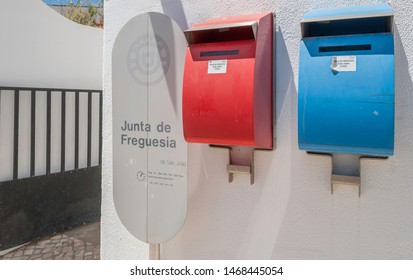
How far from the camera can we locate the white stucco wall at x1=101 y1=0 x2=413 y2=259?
4.72 ft

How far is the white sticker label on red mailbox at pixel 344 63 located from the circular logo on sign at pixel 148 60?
2.76 feet

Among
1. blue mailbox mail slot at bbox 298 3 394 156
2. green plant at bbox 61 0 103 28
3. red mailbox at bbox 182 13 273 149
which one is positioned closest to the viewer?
blue mailbox mail slot at bbox 298 3 394 156

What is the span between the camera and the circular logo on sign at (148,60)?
5.57 ft

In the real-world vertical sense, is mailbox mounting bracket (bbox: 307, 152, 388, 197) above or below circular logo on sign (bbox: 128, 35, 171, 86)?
below

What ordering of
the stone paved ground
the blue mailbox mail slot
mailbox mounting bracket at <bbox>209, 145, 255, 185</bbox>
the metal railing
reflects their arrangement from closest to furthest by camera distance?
the blue mailbox mail slot < mailbox mounting bracket at <bbox>209, 145, 255, 185</bbox> < the stone paved ground < the metal railing

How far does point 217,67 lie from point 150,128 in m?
0.55

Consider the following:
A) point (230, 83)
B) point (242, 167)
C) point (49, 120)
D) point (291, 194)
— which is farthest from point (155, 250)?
point (49, 120)

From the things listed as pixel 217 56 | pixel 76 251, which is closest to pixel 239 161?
pixel 217 56

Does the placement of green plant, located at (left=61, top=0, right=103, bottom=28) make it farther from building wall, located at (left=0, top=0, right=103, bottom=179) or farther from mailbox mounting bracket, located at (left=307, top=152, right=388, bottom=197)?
mailbox mounting bracket, located at (left=307, top=152, right=388, bottom=197)

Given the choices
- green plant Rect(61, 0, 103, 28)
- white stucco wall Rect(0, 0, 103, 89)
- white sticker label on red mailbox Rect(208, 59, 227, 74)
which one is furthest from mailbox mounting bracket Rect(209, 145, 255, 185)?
green plant Rect(61, 0, 103, 28)

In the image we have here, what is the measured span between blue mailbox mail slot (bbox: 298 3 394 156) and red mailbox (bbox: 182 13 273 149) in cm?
19

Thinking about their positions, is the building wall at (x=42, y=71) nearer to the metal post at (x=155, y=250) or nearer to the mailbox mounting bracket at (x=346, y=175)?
the metal post at (x=155, y=250)

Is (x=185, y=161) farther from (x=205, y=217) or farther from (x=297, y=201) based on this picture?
(x=297, y=201)

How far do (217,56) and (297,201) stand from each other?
847 mm
